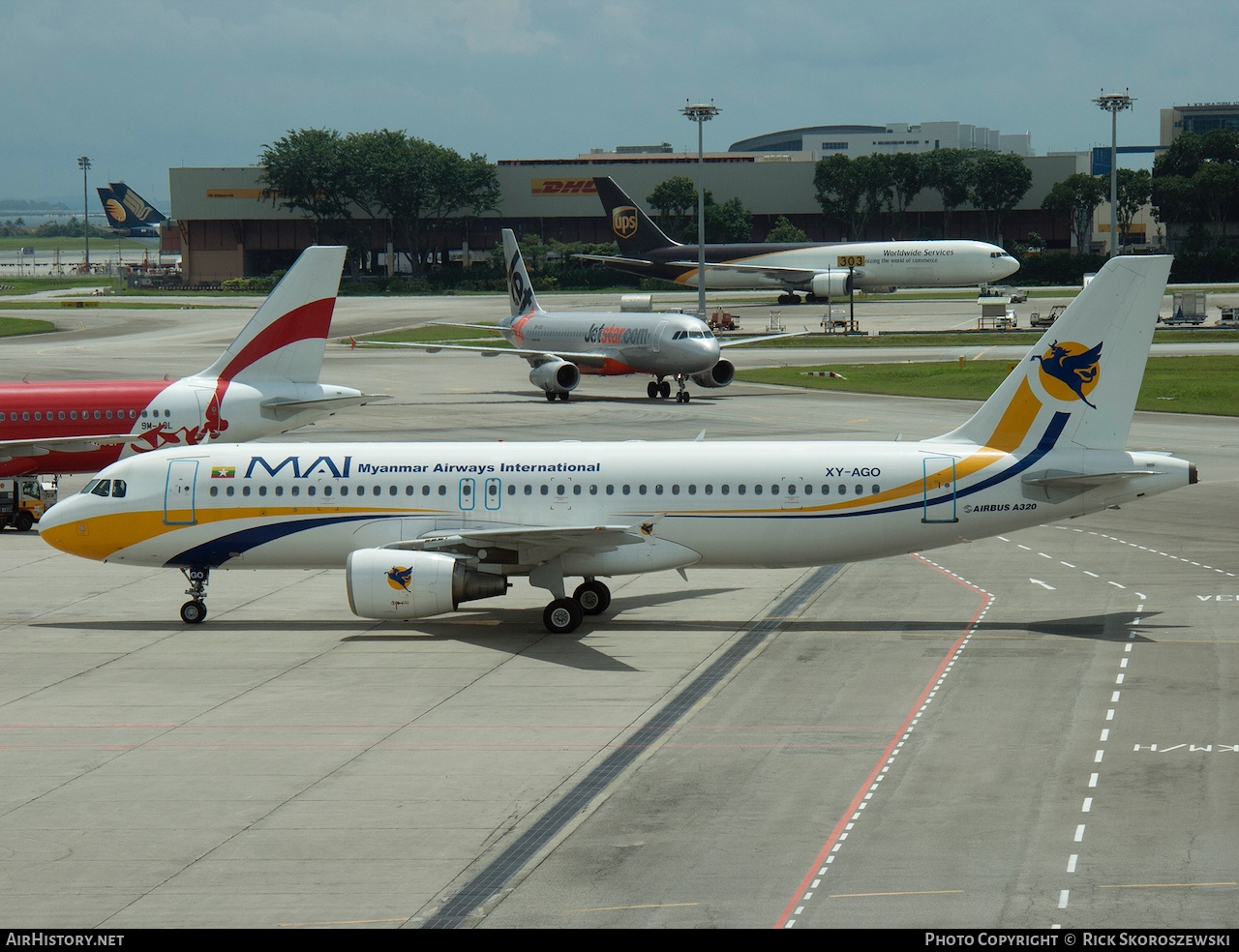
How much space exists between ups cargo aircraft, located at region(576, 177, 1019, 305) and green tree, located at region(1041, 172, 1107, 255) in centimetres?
3958

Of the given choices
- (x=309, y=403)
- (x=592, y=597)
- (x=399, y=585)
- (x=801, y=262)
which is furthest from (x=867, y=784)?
(x=801, y=262)

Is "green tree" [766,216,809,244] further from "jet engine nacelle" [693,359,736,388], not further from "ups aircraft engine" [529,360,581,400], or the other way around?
"ups aircraft engine" [529,360,581,400]

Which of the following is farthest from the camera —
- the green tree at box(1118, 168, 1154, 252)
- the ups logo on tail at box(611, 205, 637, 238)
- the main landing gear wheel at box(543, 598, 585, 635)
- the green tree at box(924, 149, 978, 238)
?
the green tree at box(924, 149, 978, 238)

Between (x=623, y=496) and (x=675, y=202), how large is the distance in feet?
519

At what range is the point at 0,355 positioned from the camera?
106 metres

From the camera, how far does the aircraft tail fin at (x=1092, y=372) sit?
1176 inches

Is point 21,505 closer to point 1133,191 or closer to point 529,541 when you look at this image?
point 529,541

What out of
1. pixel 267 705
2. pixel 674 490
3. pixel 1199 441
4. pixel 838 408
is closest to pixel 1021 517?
pixel 674 490

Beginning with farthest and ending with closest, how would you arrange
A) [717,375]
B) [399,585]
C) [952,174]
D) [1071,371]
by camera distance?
1. [952,174]
2. [717,375]
3. [1071,371]
4. [399,585]

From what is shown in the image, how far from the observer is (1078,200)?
181 m

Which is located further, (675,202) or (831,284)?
(675,202)

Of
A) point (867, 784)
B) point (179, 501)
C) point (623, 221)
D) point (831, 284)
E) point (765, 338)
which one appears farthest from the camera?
point (623, 221)

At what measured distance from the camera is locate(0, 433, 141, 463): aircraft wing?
4356 cm

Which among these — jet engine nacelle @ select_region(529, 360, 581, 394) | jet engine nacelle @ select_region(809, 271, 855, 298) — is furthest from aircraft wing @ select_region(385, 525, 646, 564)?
jet engine nacelle @ select_region(809, 271, 855, 298)
